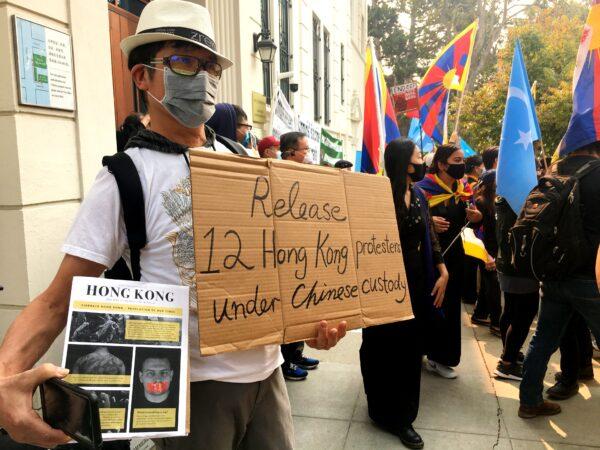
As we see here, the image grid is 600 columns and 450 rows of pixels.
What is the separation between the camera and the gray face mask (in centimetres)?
145

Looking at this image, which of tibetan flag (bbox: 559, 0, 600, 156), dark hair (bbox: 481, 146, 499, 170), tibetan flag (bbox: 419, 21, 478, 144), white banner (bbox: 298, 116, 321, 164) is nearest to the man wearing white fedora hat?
tibetan flag (bbox: 559, 0, 600, 156)

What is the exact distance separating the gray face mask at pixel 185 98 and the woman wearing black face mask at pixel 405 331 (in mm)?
1983

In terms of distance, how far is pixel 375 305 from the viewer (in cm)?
161

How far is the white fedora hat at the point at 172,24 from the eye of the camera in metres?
1.41

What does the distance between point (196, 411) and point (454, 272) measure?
346cm

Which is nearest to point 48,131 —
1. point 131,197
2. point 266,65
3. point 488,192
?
point 131,197

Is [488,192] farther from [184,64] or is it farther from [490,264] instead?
[184,64]

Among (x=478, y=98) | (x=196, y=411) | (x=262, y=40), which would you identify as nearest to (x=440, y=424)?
(x=196, y=411)

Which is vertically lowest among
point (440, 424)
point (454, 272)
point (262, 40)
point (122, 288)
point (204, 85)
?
point (440, 424)

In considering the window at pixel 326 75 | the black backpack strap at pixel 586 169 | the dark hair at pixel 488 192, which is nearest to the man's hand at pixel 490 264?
the dark hair at pixel 488 192

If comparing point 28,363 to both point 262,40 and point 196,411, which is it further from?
point 262,40

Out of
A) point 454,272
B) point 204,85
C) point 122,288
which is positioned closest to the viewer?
point 122,288

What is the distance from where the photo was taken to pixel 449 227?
14.6 ft

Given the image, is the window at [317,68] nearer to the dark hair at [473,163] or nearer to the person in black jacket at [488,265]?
the dark hair at [473,163]
